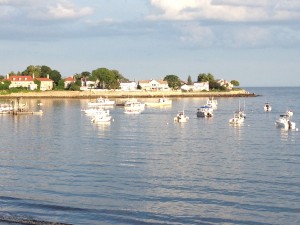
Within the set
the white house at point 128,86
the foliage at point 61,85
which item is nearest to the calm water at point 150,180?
the foliage at point 61,85

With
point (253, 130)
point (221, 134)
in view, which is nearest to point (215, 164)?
point (221, 134)

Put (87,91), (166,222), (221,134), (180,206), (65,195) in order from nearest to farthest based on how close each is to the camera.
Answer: (166,222) → (180,206) → (65,195) → (221,134) → (87,91)

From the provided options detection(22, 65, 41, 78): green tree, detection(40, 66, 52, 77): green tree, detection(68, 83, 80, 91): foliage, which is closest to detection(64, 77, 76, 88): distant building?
detection(68, 83, 80, 91): foliage

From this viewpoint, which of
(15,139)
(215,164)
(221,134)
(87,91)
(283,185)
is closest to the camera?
(283,185)

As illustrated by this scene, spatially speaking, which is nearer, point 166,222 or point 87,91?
point 166,222

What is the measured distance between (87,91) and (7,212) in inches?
5959

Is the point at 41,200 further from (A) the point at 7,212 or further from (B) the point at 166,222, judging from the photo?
(B) the point at 166,222

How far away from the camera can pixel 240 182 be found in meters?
27.9

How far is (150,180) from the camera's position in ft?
93.5

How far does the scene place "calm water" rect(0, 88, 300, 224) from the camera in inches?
848

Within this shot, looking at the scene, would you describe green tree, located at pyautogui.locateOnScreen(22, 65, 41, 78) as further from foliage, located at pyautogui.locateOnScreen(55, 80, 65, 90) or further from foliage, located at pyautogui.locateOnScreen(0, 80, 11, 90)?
foliage, located at pyautogui.locateOnScreen(0, 80, 11, 90)

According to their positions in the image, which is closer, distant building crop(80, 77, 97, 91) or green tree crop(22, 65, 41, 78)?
green tree crop(22, 65, 41, 78)

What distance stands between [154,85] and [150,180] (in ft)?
542

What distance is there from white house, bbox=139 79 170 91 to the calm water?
457 ft
